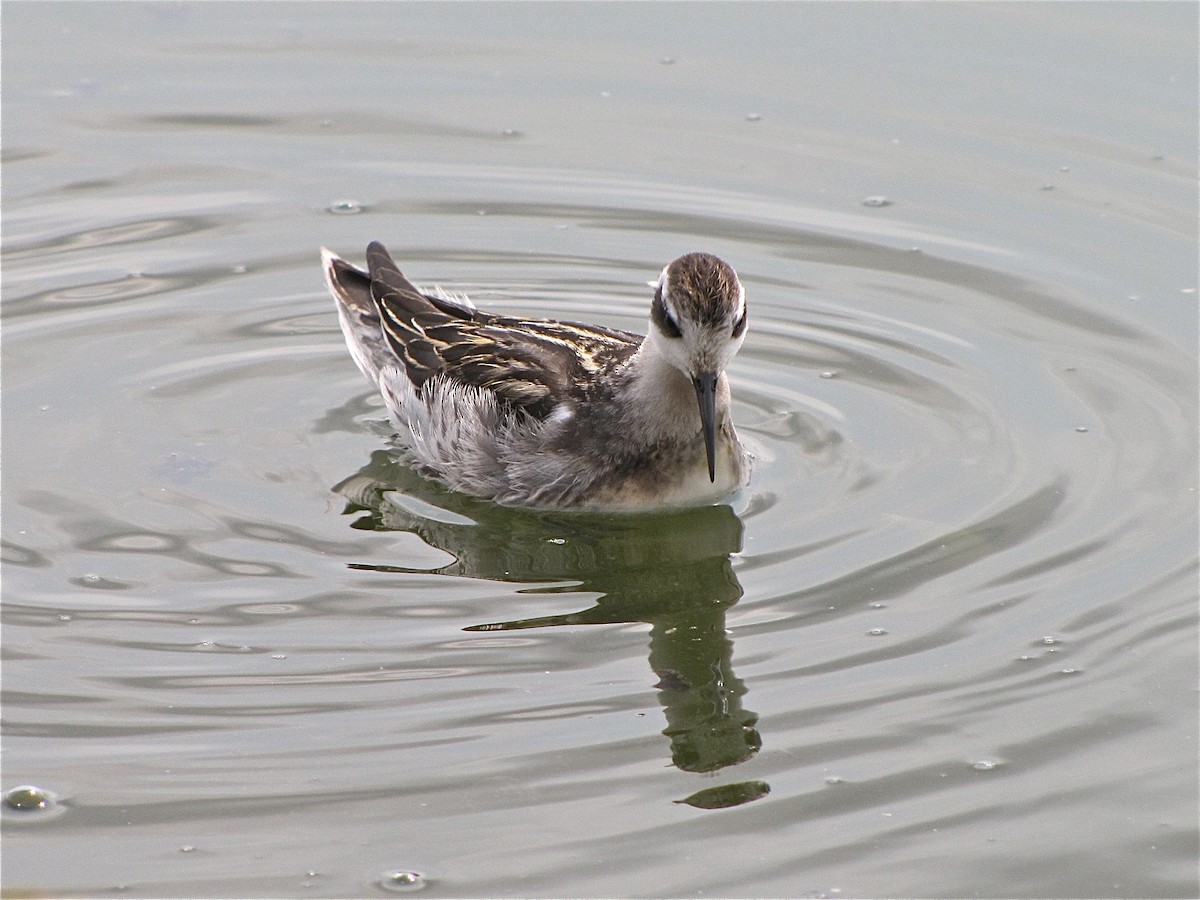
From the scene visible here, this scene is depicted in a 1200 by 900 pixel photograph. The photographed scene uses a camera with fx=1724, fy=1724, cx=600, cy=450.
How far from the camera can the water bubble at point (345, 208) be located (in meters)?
13.8

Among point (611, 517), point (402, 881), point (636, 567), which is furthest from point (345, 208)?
point (402, 881)

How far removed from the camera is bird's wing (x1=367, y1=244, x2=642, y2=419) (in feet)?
33.8

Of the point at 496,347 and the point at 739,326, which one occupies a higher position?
the point at 496,347

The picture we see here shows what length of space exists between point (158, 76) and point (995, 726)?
11117mm

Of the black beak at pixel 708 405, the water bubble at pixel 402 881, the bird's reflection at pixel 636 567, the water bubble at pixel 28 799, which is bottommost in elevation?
the water bubble at pixel 402 881

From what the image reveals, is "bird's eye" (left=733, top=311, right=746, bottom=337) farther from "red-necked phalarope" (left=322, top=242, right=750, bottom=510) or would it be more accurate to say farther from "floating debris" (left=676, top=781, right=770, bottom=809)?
"floating debris" (left=676, top=781, right=770, bottom=809)

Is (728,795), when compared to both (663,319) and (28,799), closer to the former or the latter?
(28,799)

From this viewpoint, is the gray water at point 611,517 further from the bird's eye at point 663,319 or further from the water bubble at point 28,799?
the bird's eye at point 663,319

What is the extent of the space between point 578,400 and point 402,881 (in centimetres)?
403

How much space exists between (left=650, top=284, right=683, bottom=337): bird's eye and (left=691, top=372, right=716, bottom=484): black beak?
0.27 meters

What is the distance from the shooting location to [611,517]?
9.93m

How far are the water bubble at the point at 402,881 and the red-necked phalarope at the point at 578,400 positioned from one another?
3.45m

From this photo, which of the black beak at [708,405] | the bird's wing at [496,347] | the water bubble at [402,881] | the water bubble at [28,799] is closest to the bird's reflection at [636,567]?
the black beak at [708,405]

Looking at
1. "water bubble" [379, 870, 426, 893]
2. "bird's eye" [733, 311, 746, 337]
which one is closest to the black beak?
"bird's eye" [733, 311, 746, 337]
